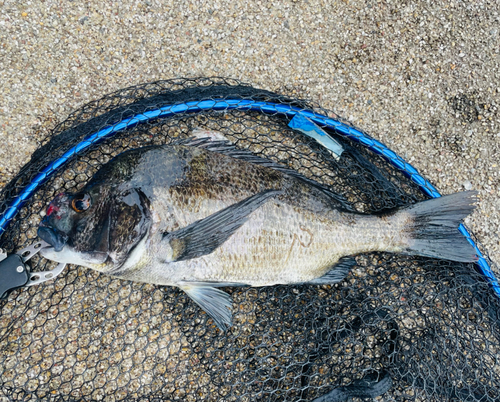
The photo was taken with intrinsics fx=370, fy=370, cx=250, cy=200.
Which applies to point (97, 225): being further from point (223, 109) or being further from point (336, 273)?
point (336, 273)

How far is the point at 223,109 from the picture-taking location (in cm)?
225

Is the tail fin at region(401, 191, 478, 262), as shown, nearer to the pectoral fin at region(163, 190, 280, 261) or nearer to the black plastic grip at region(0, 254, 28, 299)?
the pectoral fin at region(163, 190, 280, 261)

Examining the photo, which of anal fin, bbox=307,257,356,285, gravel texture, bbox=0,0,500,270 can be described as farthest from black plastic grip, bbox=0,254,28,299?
anal fin, bbox=307,257,356,285

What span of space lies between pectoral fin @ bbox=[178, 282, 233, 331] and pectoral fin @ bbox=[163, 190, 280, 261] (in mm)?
291

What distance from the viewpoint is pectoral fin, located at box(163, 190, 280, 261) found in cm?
186

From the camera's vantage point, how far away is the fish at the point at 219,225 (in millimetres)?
1864

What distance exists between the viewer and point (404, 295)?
2.49 metres

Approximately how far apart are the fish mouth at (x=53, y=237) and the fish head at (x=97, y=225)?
1 cm

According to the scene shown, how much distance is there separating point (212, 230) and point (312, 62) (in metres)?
1.49

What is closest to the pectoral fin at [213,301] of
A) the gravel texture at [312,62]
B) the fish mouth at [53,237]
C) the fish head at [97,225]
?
the fish head at [97,225]

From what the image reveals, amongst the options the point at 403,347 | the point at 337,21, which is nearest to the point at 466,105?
the point at 337,21

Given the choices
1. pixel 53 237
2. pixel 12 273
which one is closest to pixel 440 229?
pixel 53 237

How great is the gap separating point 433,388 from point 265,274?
4.07 feet

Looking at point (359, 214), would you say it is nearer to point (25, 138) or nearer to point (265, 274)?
point (265, 274)
